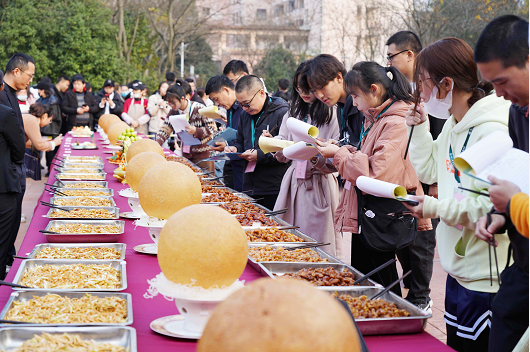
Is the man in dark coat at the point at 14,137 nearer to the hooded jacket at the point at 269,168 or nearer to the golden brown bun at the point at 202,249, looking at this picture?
the hooded jacket at the point at 269,168

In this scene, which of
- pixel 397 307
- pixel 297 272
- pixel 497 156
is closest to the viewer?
pixel 497 156

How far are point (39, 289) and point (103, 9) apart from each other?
19.9m

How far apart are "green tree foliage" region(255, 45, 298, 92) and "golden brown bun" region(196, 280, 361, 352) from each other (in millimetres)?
23232

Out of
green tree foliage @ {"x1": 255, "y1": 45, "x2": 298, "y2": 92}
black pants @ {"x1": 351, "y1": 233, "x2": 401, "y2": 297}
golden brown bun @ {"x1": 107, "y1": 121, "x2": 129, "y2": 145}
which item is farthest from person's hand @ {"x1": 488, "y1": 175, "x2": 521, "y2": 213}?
green tree foliage @ {"x1": 255, "y1": 45, "x2": 298, "y2": 92}

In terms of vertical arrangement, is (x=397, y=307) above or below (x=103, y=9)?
below

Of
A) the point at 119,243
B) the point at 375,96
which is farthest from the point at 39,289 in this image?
the point at 375,96

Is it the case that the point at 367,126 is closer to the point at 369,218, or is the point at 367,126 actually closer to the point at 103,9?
the point at 369,218

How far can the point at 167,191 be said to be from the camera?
246 cm

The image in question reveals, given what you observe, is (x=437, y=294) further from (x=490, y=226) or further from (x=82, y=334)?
(x=82, y=334)

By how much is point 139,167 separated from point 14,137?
132cm

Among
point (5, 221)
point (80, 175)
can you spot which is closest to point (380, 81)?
point (5, 221)

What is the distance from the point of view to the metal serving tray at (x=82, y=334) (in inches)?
58.4

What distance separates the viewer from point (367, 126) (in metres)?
3.30

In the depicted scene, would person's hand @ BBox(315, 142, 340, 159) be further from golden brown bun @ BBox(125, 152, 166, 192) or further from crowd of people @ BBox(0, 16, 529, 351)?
golden brown bun @ BBox(125, 152, 166, 192)
